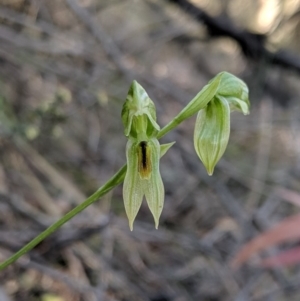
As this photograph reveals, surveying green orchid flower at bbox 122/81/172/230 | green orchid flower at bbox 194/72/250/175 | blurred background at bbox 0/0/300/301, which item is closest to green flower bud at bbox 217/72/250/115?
green orchid flower at bbox 194/72/250/175

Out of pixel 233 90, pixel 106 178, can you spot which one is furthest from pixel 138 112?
pixel 106 178

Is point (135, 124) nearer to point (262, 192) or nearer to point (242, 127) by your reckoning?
point (262, 192)

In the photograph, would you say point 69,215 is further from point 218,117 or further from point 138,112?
point 218,117

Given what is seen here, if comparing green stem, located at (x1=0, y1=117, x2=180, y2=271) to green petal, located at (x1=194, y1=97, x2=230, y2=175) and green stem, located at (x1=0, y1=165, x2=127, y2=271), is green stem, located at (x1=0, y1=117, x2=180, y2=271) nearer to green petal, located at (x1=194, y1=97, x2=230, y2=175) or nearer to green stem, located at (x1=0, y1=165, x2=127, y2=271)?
green stem, located at (x1=0, y1=165, x2=127, y2=271)

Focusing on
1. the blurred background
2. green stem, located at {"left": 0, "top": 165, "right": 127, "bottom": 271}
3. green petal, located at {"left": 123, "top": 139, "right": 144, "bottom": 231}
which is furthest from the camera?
the blurred background

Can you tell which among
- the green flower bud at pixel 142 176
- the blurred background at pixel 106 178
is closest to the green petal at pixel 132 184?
the green flower bud at pixel 142 176

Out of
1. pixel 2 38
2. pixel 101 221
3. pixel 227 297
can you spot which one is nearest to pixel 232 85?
pixel 101 221

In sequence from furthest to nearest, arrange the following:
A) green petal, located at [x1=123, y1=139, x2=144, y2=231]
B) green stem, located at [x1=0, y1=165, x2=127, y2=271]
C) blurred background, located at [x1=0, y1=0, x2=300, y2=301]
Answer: blurred background, located at [x1=0, y1=0, x2=300, y2=301] < green petal, located at [x1=123, y1=139, x2=144, y2=231] < green stem, located at [x1=0, y1=165, x2=127, y2=271]

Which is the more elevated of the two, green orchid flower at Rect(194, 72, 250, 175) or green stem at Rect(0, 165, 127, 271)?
green orchid flower at Rect(194, 72, 250, 175)
